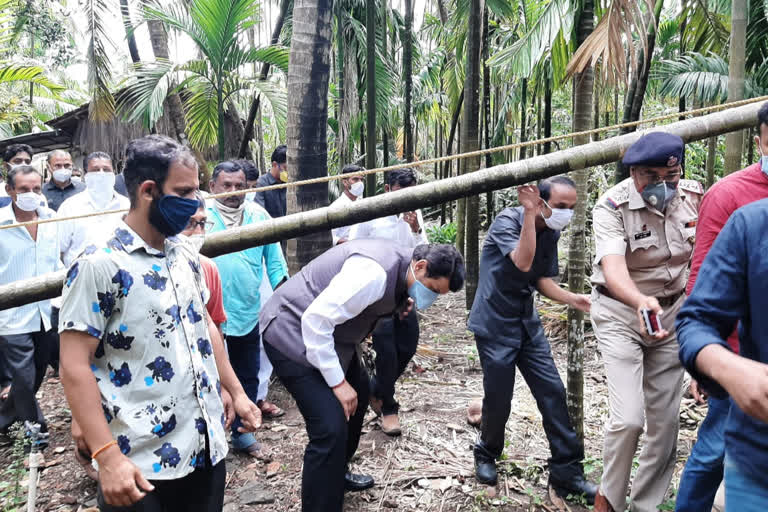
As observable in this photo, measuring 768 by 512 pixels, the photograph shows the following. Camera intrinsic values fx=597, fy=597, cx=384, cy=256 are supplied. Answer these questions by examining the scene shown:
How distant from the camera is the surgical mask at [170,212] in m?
2.12

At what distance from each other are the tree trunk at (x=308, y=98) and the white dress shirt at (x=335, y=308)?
2.46 m

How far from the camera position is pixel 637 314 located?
318 centimetres

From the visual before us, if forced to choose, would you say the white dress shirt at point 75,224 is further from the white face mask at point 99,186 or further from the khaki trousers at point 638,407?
the khaki trousers at point 638,407

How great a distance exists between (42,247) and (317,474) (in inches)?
123

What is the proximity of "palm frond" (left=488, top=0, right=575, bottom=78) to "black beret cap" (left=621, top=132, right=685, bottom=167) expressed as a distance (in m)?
2.42

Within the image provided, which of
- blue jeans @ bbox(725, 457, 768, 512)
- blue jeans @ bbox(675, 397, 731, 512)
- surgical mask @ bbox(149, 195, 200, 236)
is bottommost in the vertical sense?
blue jeans @ bbox(675, 397, 731, 512)

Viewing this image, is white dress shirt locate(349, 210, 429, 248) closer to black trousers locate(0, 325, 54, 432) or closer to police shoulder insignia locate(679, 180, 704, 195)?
police shoulder insignia locate(679, 180, 704, 195)

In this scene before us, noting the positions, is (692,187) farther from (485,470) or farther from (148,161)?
(148,161)

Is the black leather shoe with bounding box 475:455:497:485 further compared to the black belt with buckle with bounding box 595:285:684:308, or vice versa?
the black leather shoe with bounding box 475:455:497:485

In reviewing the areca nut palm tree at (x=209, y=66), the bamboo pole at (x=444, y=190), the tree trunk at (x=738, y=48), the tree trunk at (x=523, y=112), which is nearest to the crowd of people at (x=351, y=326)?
the bamboo pole at (x=444, y=190)

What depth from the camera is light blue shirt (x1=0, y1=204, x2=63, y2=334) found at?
452 cm

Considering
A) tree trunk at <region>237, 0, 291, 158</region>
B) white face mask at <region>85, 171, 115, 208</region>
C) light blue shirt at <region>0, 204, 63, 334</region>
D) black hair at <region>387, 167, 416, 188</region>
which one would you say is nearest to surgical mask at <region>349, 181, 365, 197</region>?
black hair at <region>387, 167, 416, 188</region>

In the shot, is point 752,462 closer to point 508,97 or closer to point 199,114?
point 199,114

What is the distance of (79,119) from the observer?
13.4 metres
